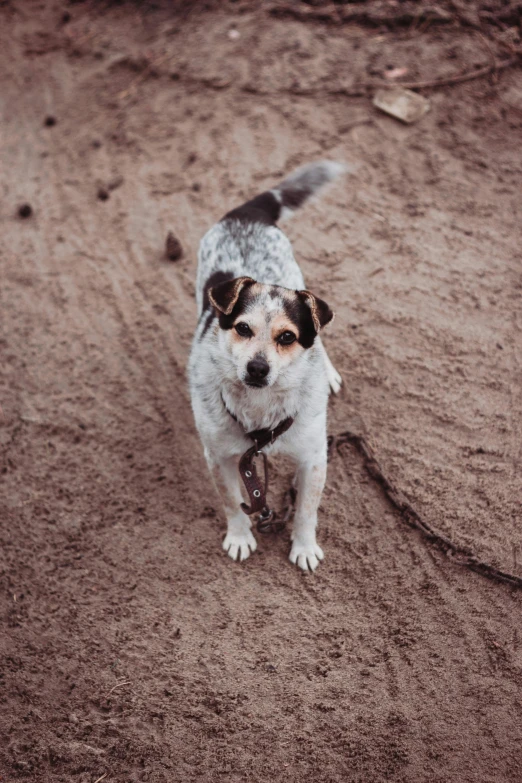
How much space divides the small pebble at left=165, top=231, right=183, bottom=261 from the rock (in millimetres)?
2801

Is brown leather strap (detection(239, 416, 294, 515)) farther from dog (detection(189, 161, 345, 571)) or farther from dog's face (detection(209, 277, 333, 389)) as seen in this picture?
dog's face (detection(209, 277, 333, 389))

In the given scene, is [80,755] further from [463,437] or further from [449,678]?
[463,437]

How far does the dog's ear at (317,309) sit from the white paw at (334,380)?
135 centimetres

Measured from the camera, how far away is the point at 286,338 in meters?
2.96

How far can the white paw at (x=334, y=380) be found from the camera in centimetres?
431

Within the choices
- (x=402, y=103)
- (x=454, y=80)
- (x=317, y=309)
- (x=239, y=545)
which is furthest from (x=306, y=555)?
(x=454, y=80)

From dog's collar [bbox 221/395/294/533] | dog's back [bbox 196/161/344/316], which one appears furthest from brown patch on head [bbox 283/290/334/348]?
dog's back [bbox 196/161/344/316]

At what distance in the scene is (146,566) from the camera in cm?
360

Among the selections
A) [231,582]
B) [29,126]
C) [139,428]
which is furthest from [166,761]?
[29,126]

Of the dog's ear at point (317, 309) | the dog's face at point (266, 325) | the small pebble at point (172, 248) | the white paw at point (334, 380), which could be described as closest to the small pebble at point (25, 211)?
the small pebble at point (172, 248)

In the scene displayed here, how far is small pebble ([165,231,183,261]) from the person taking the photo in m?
5.27

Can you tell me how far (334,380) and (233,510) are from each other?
130 cm

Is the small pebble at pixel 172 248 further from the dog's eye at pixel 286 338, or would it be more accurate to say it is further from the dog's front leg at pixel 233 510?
the dog's eye at pixel 286 338

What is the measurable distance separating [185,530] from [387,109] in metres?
4.92
